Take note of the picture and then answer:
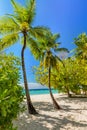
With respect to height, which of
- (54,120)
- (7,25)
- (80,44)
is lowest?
(54,120)

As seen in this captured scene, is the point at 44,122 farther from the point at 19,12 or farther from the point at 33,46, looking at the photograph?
the point at 19,12

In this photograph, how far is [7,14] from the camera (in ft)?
66.0

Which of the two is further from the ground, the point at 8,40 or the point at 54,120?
the point at 8,40

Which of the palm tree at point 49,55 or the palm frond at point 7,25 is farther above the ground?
the palm frond at point 7,25

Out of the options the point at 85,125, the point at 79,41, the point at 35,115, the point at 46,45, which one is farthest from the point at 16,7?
the point at 79,41

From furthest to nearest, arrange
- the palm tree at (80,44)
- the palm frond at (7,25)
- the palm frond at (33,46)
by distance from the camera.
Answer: the palm tree at (80,44), the palm frond at (33,46), the palm frond at (7,25)

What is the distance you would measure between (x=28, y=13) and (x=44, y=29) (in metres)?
1.88

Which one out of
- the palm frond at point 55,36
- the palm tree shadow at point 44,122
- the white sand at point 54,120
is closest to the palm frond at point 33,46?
the palm frond at point 55,36

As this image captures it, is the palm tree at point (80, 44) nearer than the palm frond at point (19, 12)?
No

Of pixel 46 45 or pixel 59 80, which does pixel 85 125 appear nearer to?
pixel 46 45

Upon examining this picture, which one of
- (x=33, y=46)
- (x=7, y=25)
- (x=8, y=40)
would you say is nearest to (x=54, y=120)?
(x=33, y=46)

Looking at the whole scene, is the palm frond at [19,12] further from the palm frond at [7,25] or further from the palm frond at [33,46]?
the palm frond at [33,46]

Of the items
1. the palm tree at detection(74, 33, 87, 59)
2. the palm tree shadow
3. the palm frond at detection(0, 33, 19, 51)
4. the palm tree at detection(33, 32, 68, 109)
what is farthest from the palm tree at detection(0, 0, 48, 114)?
the palm tree at detection(74, 33, 87, 59)

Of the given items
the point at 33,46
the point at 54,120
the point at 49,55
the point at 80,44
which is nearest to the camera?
the point at 54,120
